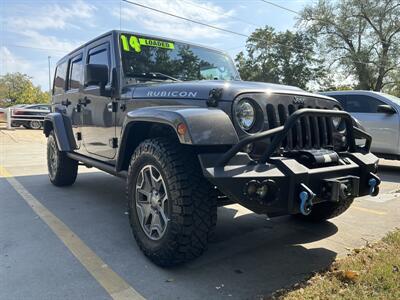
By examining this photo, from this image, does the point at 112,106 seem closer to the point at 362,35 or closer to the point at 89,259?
the point at 89,259

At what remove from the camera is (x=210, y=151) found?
2.81 m

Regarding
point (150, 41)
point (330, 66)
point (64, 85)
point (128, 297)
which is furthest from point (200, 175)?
point (330, 66)

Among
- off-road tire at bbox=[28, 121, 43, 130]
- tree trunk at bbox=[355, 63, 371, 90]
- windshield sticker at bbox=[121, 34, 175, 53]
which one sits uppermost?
tree trunk at bbox=[355, 63, 371, 90]

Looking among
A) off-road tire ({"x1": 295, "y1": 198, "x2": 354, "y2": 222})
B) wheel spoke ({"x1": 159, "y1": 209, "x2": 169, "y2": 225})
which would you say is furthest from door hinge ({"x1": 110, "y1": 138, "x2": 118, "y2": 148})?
off-road tire ({"x1": 295, "y1": 198, "x2": 354, "y2": 222})

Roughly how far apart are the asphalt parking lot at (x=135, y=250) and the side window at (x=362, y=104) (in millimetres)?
3428

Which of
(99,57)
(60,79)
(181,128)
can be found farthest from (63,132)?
(181,128)

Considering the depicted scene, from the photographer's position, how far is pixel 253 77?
40.9 m

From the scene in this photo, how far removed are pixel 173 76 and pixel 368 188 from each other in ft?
7.56

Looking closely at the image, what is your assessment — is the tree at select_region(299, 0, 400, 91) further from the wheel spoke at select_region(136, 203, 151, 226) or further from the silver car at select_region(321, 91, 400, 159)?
the wheel spoke at select_region(136, 203, 151, 226)

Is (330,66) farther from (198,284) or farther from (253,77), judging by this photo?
(198,284)

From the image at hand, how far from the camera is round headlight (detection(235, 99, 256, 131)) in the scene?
9.78 ft

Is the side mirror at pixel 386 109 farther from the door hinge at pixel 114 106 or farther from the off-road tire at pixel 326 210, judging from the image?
the door hinge at pixel 114 106

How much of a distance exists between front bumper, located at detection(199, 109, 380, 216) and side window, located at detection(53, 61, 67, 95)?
4.23 metres

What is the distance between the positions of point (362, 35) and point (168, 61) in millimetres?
30029
